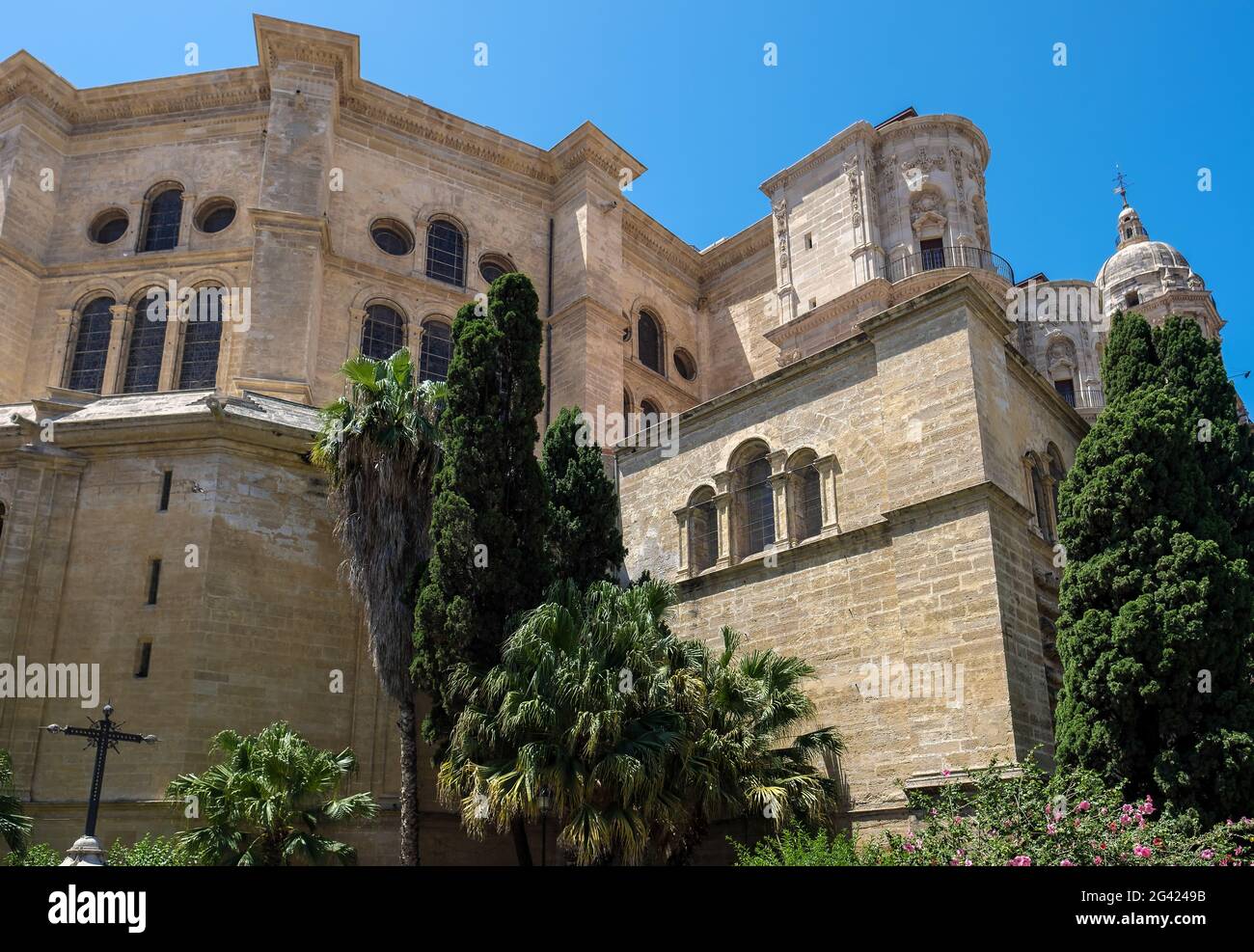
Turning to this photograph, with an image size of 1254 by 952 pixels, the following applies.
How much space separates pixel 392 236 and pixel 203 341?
6.07m

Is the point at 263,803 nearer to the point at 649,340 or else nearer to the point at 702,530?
the point at 702,530

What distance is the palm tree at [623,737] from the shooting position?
12789 millimetres

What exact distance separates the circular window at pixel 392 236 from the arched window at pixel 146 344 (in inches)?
229

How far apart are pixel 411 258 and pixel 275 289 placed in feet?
15.6

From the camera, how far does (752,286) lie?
35188mm

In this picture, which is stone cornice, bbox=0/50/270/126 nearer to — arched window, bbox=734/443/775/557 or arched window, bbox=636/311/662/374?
arched window, bbox=636/311/662/374

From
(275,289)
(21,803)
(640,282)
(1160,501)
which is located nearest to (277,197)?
(275,289)

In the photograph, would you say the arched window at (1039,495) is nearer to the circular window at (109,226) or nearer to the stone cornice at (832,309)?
the stone cornice at (832,309)

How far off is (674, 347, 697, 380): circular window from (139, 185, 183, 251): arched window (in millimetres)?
15577

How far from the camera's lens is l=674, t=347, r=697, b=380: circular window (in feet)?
116

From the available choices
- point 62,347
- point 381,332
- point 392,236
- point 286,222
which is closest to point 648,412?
point 381,332

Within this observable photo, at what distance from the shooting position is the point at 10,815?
13.5 m

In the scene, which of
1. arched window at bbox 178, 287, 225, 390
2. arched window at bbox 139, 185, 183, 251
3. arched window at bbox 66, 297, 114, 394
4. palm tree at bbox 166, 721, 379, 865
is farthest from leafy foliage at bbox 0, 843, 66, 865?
arched window at bbox 139, 185, 183, 251

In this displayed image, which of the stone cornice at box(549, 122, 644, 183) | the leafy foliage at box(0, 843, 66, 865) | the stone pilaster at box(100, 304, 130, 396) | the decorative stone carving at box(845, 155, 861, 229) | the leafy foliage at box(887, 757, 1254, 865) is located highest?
the stone cornice at box(549, 122, 644, 183)
